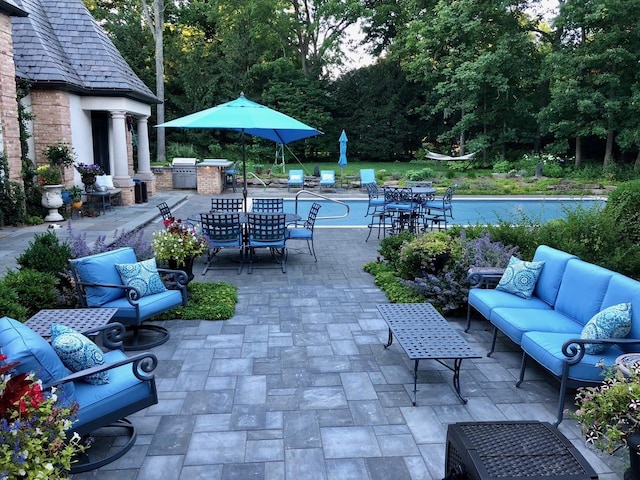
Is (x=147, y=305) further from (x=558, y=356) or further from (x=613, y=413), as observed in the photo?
(x=613, y=413)

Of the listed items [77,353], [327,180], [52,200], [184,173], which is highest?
[184,173]

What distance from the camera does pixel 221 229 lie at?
752 centimetres

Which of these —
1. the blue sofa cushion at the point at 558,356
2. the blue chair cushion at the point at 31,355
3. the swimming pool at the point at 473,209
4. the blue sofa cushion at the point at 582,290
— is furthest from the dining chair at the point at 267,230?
the blue chair cushion at the point at 31,355

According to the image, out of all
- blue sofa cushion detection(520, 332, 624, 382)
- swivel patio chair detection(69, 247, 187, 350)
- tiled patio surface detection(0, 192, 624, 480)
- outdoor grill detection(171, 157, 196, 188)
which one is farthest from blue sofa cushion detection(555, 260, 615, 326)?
outdoor grill detection(171, 157, 196, 188)

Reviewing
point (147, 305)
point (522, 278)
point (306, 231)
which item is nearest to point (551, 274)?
point (522, 278)

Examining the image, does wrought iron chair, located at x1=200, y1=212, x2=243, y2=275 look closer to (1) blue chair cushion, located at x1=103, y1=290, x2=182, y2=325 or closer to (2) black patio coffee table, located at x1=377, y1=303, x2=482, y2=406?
(1) blue chair cushion, located at x1=103, y1=290, x2=182, y2=325

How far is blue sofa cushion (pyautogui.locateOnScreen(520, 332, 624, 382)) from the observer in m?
3.41

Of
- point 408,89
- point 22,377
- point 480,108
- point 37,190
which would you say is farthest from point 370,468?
point 408,89

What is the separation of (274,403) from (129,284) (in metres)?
2.02

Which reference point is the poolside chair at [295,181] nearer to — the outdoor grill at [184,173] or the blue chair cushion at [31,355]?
the outdoor grill at [184,173]

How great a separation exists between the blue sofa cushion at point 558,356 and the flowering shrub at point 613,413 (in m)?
0.61

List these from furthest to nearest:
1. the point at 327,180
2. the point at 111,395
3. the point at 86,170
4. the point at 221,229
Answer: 1. the point at 327,180
2. the point at 86,170
3. the point at 221,229
4. the point at 111,395

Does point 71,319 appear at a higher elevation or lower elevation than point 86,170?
lower

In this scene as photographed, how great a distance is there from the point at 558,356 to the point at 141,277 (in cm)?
376
